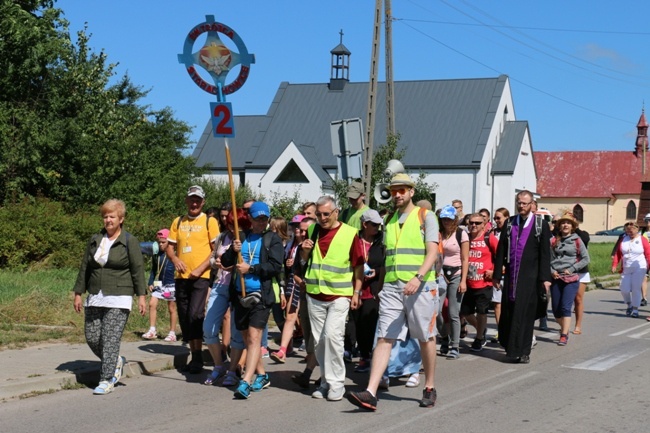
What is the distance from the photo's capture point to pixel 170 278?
40.6 ft

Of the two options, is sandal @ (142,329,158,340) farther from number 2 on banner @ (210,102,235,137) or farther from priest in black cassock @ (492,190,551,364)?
priest in black cassock @ (492,190,551,364)

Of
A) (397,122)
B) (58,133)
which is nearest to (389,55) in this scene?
(58,133)

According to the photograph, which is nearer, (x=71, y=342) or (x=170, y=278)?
(x=71, y=342)

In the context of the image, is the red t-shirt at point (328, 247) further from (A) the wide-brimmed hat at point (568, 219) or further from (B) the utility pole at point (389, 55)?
(B) the utility pole at point (389, 55)

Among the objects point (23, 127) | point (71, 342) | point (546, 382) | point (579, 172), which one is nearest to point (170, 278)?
point (71, 342)

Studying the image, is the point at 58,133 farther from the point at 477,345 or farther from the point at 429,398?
the point at 429,398

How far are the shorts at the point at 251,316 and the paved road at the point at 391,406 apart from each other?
0.67 m

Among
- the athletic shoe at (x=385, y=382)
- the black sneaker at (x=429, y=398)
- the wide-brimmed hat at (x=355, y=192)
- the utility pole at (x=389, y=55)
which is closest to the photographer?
the black sneaker at (x=429, y=398)

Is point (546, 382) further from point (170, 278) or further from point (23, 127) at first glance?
point (23, 127)

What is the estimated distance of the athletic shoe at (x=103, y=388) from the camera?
885 cm

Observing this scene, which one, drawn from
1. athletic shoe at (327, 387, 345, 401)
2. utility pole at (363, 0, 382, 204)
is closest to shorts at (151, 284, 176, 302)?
athletic shoe at (327, 387, 345, 401)

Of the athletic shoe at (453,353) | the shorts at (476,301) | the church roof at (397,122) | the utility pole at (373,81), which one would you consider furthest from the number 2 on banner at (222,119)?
the church roof at (397,122)

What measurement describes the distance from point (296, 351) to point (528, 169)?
54.0 meters

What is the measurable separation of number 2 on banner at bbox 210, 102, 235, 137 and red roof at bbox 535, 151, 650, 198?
9347 centimetres
